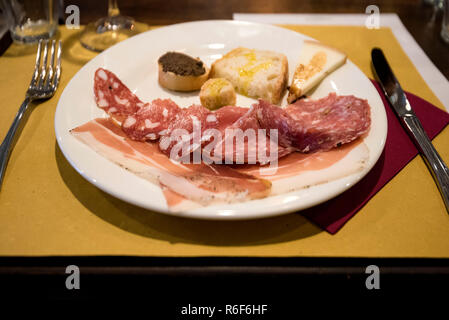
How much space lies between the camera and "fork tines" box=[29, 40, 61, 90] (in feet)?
4.27

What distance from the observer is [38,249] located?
808 mm

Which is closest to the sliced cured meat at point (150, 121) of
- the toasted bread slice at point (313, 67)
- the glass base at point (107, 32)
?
the toasted bread slice at point (313, 67)

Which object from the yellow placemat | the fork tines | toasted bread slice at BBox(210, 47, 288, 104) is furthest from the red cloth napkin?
the fork tines

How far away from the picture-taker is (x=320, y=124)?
104cm

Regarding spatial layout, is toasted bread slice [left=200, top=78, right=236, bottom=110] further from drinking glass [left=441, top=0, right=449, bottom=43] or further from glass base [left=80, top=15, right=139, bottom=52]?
drinking glass [left=441, top=0, right=449, bottom=43]

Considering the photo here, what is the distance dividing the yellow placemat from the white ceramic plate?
9cm

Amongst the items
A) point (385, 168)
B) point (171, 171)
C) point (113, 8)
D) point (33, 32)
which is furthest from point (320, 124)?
point (33, 32)

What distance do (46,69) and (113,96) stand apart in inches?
17.2

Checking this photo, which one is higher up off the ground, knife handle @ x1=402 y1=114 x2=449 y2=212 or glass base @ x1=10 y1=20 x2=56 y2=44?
glass base @ x1=10 y1=20 x2=56 y2=44

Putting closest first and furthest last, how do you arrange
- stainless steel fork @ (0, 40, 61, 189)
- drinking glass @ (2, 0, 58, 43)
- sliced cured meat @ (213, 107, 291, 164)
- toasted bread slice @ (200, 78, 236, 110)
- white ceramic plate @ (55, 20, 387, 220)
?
white ceramic plate @ (55, 20, 387, 220)
sliced cured meat @ (213, 107, 291, 164)
stainless steel fork @ (0, 40, 61, 189)
toasted bread slice @ (200, 78, 236, 110)
drinking glass @ (2, 0, 58, 43)

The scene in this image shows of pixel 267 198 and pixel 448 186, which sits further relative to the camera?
pixel 448 186
